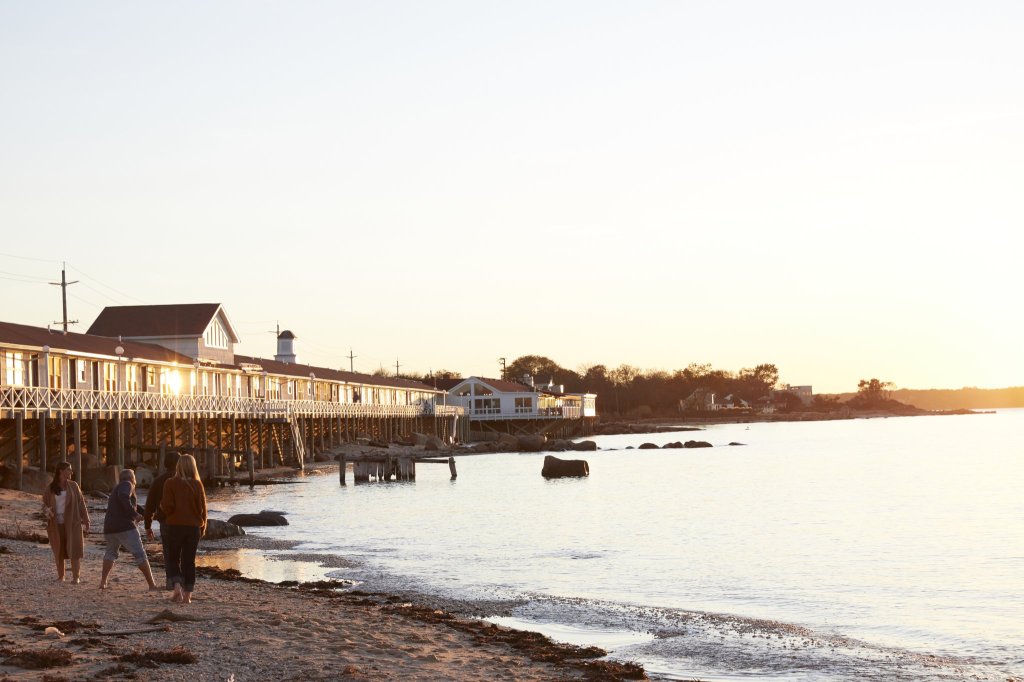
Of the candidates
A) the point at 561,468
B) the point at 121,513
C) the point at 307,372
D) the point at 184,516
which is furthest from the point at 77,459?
the point at 307,372

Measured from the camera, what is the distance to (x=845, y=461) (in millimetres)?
81438

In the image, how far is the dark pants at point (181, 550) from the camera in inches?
591

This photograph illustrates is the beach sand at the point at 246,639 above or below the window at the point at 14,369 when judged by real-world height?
below

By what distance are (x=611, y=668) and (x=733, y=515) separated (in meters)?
27.8

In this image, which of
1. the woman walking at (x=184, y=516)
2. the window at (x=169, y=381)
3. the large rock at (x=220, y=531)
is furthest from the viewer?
the window at (x=169, y=381)

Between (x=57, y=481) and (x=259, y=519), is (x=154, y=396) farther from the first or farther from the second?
(x=57, y=481)

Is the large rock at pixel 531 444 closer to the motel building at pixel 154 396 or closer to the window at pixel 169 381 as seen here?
the motel building at pixel 154 396

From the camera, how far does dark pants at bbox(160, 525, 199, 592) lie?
15008 millimetres

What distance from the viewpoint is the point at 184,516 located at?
14.8m

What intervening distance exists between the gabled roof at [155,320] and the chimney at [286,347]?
118 ft

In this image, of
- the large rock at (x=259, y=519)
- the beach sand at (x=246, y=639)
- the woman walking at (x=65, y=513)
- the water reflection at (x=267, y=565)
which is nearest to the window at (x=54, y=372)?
the large rock at (x=259, y=519)

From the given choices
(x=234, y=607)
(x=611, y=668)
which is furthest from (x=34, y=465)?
(x=611, y=668)

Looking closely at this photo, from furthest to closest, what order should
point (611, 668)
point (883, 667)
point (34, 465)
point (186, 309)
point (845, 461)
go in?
point (845, 461) < point (186, 309) < point (34, 465) < point (883, 667) < point (611, 668)

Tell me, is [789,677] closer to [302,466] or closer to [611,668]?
[611,668]
